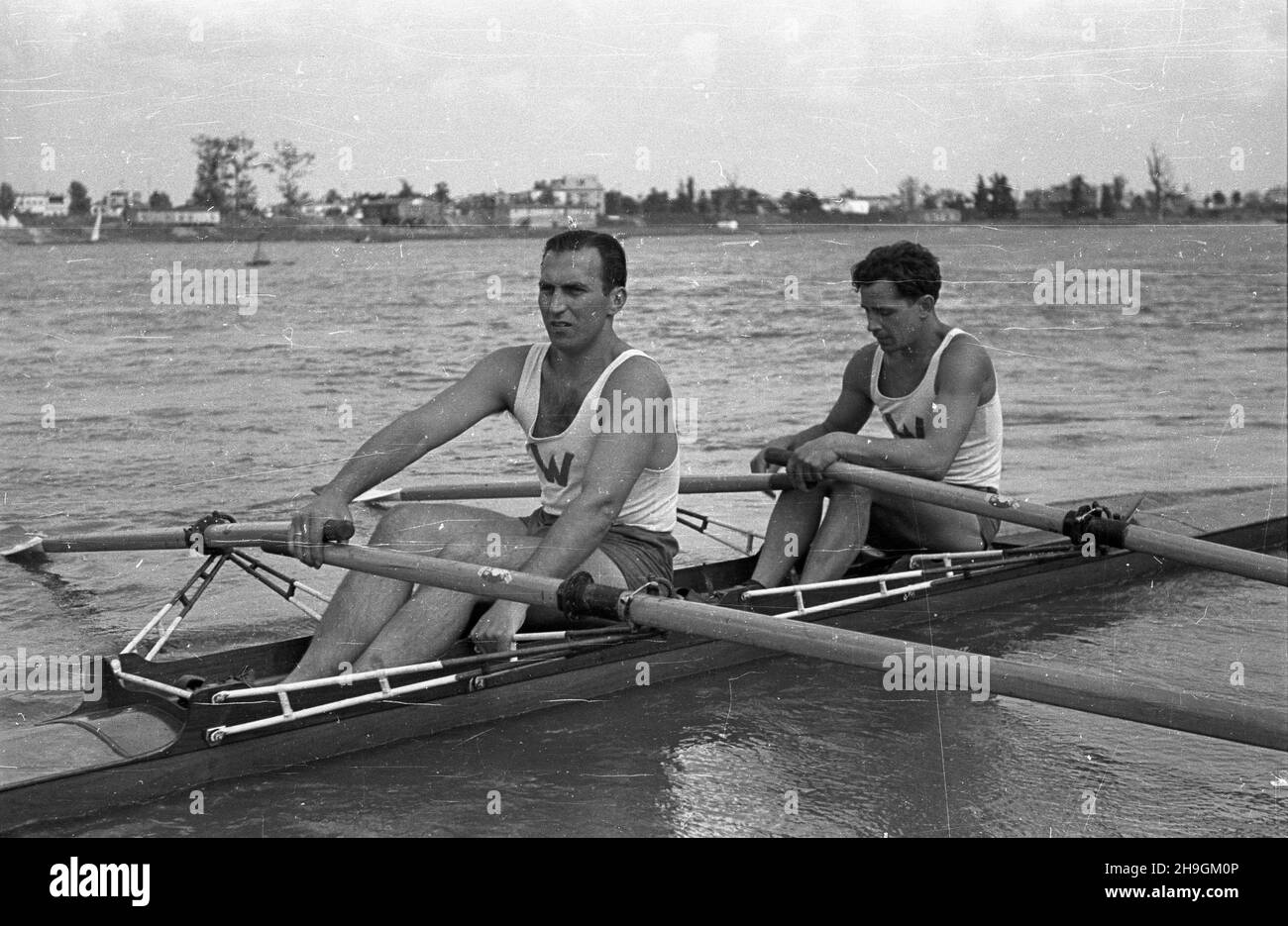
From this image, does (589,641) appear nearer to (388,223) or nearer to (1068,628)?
(1068,628)

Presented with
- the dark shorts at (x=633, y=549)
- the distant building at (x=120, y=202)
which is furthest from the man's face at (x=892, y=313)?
the distant building at (x=120, y=202)

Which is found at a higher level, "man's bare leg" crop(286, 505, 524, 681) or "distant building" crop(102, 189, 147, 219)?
"distant building" crop(102, 189, 147, 219)

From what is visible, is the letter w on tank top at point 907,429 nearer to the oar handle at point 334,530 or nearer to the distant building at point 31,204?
the oar handle at point 334,530

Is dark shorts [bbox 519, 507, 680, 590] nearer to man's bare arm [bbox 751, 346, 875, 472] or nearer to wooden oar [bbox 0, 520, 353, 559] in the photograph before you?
wooden oar [bbox 0, 520, 353, 559]

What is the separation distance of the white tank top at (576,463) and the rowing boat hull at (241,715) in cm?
53

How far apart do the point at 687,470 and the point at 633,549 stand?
4.78m

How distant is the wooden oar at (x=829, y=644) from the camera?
140 inches

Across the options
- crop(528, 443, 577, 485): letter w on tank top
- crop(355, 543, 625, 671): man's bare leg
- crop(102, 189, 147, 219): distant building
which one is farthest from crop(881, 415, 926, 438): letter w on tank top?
crop(102, 189, 147, 219): distant building

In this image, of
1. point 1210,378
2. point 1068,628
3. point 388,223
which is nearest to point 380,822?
point 1068,628

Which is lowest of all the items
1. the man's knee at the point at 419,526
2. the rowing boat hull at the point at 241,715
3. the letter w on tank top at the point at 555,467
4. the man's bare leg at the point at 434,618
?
the rowing boat hull at the point at 241,715

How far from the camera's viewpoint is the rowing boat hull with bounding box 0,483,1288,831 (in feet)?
12.6

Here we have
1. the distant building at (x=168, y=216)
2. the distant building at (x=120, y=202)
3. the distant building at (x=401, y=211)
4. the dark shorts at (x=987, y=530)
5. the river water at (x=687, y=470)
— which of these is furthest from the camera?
the distant building at (x=401, y=211)

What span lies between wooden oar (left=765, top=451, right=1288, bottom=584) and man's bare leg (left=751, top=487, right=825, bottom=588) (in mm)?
193

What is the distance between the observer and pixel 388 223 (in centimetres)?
1116
